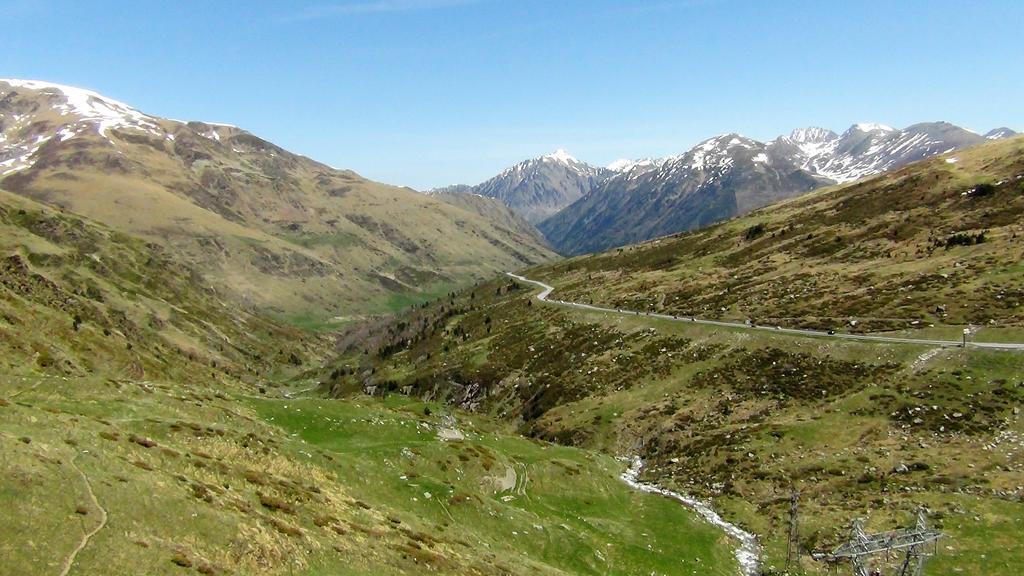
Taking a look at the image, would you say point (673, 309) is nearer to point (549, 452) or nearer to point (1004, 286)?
point (1004, 286)

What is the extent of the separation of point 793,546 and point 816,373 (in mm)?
35910

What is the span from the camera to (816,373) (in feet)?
247

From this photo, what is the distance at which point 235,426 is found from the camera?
1604 inches

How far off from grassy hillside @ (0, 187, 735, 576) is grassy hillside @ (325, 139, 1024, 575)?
11570mm

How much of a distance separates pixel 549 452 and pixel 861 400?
3532cm

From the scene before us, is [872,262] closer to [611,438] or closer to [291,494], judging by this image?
[611,438]

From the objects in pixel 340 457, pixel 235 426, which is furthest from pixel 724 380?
pixel 235 426

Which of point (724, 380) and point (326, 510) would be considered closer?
point (326, 510)

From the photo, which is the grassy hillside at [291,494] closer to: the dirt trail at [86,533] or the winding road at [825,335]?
the dirt trail at [86,533]

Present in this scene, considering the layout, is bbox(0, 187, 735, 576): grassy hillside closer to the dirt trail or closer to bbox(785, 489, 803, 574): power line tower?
the dirt trail

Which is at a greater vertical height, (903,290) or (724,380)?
(903,290)

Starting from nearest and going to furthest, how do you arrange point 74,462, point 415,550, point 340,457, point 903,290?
point 74,462 → point 415,550 → point 340,457 → point 903,290

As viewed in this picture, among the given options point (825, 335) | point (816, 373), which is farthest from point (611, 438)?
point (825, 335)

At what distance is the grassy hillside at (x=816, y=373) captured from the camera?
49.5m
